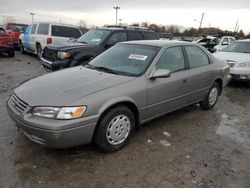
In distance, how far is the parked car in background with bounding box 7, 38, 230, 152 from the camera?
2.86 m

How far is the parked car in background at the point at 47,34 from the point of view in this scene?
35.8ft

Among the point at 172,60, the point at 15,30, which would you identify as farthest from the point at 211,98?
the point at 15,30

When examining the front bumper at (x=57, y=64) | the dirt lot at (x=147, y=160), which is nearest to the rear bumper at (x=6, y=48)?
the front bumper at (x=57, y=64)

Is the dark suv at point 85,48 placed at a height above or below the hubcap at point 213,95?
above

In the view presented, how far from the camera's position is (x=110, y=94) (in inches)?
125

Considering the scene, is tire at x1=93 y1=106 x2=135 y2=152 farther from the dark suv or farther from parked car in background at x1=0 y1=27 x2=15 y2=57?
parked car in background at x1=0 y1=27 x2=15 y2=57

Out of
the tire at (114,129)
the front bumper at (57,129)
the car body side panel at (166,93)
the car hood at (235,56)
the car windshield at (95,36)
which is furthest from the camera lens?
the car hood at (235,56)

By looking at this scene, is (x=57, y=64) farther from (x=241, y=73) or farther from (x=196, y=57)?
(x=241, y=73)

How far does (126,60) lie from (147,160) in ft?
5.69

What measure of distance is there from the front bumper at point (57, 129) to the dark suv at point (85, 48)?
3687 mm

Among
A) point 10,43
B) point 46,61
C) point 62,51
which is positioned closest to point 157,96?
point 62,51

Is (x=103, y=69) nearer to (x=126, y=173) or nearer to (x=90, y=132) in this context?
(x=90, y=132)

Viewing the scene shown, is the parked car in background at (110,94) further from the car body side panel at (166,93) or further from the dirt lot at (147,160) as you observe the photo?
the dirt lot at (147,160)

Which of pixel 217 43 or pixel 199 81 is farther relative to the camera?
pixel 217 43
